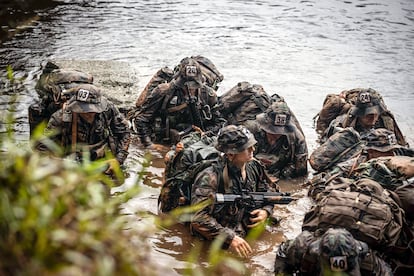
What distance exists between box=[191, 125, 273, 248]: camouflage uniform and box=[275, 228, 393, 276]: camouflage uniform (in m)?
0.75

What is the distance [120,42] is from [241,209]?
9.68 m

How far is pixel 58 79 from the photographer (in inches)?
327

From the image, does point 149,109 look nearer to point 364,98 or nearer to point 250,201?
point 364,98

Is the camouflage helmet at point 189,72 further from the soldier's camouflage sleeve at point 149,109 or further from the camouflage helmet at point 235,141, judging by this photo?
the camouflage helmet at point 235,141

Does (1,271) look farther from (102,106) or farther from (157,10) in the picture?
(157,10)

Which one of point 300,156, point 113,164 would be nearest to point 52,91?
point 300,156

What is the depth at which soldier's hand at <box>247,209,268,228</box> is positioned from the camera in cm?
612

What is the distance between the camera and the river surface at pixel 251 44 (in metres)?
12.3

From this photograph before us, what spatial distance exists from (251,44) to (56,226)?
14367 mm

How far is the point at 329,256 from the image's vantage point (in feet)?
14.9

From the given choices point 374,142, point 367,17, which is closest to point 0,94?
point 374,142

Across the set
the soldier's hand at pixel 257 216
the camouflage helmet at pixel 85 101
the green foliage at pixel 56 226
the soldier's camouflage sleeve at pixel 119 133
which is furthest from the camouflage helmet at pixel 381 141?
the green foliage at pixel 56 226

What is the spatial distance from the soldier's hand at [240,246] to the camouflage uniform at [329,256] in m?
0.46

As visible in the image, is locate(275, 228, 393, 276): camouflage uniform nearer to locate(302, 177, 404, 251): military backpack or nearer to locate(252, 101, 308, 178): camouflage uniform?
locate(302, 177, 404, 251): military backpack
